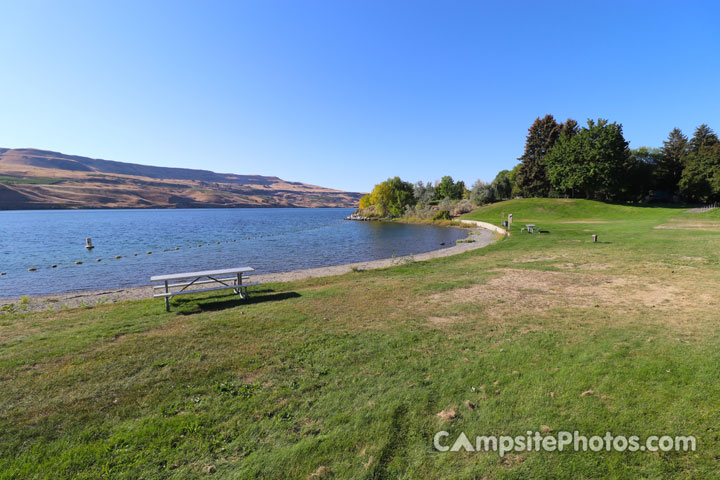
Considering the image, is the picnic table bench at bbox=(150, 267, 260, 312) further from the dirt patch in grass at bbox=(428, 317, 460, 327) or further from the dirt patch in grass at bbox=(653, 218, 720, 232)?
the dirt patch in grass at bbox=(653, 218, 720, 232)

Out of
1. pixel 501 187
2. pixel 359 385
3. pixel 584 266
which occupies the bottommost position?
pixel 359 385

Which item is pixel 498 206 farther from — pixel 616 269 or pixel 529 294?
pixel 529 294

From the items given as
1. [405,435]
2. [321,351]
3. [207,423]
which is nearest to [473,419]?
[405,435]

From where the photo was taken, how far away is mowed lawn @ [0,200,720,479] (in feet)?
11.4

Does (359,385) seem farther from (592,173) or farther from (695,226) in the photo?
(592,173)

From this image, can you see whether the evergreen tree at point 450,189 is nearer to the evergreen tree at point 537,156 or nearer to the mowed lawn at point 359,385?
the evergreen tree at point 537,156

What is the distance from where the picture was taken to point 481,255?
19656 millimetres

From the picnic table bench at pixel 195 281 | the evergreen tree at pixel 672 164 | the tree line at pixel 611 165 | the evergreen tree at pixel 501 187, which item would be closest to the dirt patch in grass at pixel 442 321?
the picnic table bench at pixel 195 281

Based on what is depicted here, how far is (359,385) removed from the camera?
4953 mm

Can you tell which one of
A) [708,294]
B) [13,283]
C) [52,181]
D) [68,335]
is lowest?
[13,283]

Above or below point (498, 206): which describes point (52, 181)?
above

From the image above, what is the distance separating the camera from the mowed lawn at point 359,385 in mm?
3471

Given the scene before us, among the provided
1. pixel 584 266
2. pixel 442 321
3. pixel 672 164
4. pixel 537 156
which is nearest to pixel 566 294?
pixel 442 321

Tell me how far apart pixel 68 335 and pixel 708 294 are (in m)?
A: 16.9
